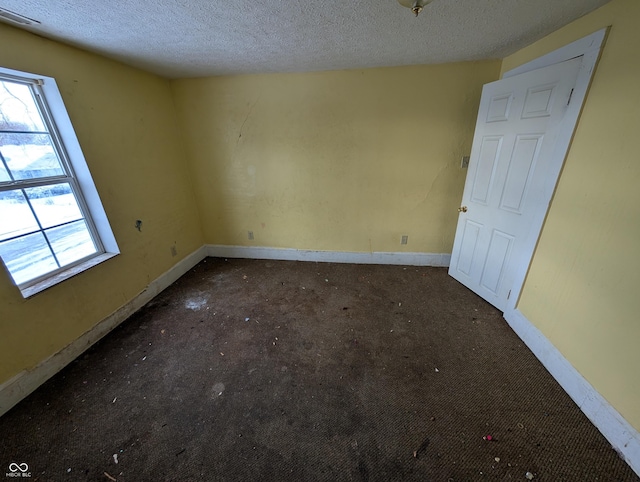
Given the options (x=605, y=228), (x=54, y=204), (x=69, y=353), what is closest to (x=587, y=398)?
(x=605, y=228)

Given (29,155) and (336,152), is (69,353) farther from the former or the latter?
(336,152)

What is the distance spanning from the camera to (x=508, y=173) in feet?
6.86

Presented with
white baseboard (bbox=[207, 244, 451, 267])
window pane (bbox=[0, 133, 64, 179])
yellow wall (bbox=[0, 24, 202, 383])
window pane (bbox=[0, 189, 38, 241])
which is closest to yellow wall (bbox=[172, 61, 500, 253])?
white baseboard (bbox=[207, 244, 451, 267])

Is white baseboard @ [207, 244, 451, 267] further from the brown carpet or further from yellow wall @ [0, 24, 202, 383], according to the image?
the brown carpet

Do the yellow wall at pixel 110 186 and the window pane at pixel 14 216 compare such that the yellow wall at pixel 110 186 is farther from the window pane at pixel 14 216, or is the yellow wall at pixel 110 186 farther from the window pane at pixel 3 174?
Answer: the window pane at pixel 3 174

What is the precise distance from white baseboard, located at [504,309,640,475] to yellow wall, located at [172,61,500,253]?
1421mm

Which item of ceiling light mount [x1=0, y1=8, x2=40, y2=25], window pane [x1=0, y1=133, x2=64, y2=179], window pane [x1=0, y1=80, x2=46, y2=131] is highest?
ceiling light mount [x1=0, y1=8, x2=40, y2=25]

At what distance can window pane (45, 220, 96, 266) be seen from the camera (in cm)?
187

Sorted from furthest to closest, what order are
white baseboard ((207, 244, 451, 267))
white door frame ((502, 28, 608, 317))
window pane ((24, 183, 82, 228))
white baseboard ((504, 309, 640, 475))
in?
1. white baseboard ((207, 244, 451, 267))
2. window pane ((24, 183, 82, 228))
3. white door frame ((502, 28, 608, 317))
4. white baseboard ((504, 309, 640, 475))

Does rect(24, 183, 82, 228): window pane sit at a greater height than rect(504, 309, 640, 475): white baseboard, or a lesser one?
greater

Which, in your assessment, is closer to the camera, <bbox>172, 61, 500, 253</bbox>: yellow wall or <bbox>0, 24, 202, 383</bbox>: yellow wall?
<bbox>0, 24, 202, 383</bbox>: yellow wall

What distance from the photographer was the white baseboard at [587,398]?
3.97 ft

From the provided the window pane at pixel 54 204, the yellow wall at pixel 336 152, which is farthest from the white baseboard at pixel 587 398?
the window pane at pixel 54 204

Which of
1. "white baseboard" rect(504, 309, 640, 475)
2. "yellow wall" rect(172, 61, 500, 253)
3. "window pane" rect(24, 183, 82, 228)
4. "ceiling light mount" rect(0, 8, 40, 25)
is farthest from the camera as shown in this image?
"yellow wall" rect(172, 61, 500, 253)
